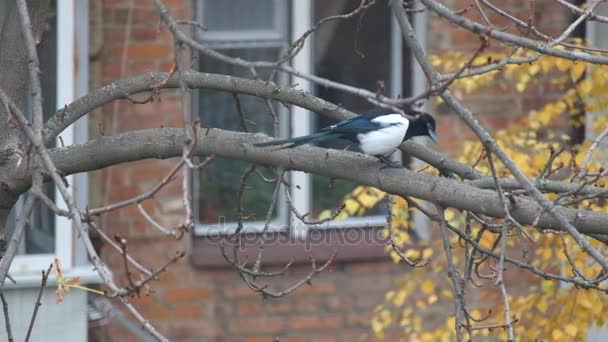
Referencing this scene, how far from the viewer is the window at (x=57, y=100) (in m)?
6.29

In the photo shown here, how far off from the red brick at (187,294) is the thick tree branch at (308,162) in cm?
343

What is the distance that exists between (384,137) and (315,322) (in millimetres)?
3155

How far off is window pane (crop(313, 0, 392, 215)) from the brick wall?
380 mm

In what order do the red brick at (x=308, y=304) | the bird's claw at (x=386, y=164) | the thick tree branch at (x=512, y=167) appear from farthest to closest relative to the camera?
1. the red brick at (x=308, y=304)
2. the bird's claw at (x=386, y=164)
3. the thick tree branch at (x=512, y=167)

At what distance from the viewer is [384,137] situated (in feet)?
14.3

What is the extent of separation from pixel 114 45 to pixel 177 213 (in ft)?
3.35

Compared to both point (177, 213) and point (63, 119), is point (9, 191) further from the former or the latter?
point (177, 213)

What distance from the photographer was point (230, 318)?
723 centimetres

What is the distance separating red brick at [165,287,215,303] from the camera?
7.08 m

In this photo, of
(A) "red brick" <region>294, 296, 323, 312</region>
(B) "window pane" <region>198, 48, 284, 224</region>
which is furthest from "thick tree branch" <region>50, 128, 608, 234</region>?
(A) "red brick" <region>294, 296, 323, 312</region>

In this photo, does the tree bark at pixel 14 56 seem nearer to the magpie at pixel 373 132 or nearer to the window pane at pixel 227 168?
the magpie at pixel 373 132

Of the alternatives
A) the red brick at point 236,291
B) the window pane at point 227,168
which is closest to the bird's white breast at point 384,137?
the window pane at point 227,168

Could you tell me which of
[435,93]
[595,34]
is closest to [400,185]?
[435,93]

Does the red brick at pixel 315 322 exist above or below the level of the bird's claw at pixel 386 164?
below
